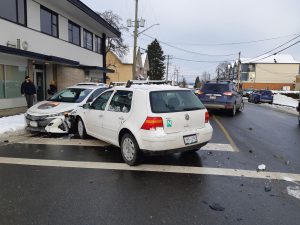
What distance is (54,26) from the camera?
730 inches

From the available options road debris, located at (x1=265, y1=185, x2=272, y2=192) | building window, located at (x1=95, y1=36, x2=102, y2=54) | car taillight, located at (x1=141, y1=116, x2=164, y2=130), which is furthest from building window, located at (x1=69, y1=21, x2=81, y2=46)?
road debris, located at (x1=265, y1=185, x2=272, y2=192)

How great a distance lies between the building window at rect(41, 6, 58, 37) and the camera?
17.2m

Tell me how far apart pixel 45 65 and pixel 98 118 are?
43.8 feet

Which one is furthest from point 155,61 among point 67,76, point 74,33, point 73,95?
point 73,95

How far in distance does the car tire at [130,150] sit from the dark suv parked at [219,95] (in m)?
9.42

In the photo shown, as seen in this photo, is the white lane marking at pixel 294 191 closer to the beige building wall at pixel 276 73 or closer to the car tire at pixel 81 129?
the car tire at pixel 81 129

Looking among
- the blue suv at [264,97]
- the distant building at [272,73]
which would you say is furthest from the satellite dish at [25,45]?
the distant building at [272,73]

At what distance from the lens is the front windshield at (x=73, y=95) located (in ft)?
32.2

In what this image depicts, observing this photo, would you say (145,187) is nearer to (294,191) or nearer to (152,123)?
(152,123)

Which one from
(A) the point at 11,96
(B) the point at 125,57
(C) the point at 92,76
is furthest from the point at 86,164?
(B) the point at 125,57

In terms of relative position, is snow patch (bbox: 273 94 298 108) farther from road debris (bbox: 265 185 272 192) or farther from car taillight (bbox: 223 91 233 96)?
road debris (bbox: 265 185 272 192)

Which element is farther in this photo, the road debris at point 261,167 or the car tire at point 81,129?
the car tire at point 81,129

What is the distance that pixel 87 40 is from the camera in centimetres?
2448

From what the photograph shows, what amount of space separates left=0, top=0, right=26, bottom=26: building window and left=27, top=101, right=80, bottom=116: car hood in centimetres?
706
